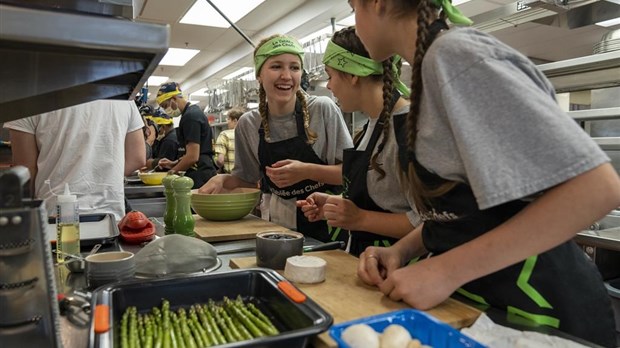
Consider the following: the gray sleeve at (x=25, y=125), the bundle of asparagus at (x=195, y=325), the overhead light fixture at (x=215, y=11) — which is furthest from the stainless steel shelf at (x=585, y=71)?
the overhead light fixture at (x=215, y=11)

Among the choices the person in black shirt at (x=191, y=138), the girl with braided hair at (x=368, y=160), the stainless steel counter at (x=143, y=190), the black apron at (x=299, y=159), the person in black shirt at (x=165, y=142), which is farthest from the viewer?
the person in black shirt at (x=165, y=142)

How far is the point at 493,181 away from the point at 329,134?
1485 millimetres

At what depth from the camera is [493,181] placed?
30.8 inches

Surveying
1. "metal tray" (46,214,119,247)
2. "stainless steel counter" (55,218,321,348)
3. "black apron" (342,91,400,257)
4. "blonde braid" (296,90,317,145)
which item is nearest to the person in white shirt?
"metal tray" (46,214,119,247)

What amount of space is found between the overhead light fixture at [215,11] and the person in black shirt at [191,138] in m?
1.57

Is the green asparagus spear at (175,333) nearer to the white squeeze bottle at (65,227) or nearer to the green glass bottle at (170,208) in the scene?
the white squeeze bottle at (65,227)

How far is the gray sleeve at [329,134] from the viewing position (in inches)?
87.8

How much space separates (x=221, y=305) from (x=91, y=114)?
1425 mm

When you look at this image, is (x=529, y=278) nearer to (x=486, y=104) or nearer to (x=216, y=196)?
(x=486, y=104)

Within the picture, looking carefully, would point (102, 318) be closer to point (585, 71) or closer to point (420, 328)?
point (420, 328)

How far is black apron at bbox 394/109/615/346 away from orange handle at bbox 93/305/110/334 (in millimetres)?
701

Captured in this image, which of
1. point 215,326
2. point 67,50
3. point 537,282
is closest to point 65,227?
point 215,326

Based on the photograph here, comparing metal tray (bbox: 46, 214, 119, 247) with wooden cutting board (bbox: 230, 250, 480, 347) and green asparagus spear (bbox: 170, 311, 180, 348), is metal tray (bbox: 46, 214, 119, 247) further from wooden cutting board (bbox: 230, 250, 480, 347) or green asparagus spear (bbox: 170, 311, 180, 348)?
wooden cutting board (bbox: 230, 250, 480, 347)

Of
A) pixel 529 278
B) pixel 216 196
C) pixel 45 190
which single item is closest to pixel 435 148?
pixel 529 278
